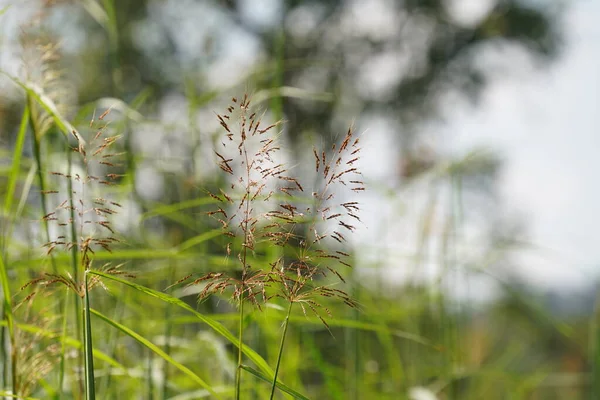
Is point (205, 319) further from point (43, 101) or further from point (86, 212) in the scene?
point (43, 101)

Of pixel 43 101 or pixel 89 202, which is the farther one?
pixel 43 101

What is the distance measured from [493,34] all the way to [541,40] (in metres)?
0.52

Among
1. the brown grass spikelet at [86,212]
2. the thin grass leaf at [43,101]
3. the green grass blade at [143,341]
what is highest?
the thin grass leaf at [43,101]

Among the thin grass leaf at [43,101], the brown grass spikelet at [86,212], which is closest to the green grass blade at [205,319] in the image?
the brown grass spikelet at [86,212]

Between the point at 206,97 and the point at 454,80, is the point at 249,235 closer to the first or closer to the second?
the point at 206,97

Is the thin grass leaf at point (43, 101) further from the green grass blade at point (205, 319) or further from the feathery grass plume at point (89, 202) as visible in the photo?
the green grass blade at point (205, 319)

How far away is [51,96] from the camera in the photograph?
0.71m

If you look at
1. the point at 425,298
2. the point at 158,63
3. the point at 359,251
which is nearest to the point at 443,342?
the point at 425,298

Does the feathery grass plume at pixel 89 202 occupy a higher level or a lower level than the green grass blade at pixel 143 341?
higher

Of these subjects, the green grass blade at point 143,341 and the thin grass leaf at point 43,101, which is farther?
the thin grass leaf at point 43,101

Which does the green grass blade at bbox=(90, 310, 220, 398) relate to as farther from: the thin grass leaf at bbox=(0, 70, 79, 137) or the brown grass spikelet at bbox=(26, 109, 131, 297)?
the thin grass leaf at bbox=(0, 70, 79, 137)

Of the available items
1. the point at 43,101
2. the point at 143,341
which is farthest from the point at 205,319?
the point at 43,101

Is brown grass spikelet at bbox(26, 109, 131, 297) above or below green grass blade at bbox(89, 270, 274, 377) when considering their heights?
above

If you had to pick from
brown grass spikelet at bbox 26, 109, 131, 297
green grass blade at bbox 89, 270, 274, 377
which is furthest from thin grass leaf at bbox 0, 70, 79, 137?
green grass blade at bbox 89, 270, 274, 377
